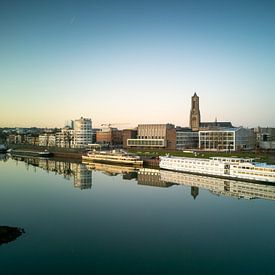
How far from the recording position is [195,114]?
76438mm

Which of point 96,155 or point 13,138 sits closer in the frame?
point 96,155

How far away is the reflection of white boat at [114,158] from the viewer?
149 ft

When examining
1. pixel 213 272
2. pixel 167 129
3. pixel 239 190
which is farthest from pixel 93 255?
pixel 167 129

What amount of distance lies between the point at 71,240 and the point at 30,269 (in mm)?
3041

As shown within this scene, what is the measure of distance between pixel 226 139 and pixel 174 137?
1006 cm

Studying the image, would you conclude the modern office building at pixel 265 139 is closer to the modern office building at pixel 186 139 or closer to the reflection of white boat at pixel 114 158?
the modern office building at pixel 186 139

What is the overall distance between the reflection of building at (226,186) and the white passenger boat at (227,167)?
78 cm

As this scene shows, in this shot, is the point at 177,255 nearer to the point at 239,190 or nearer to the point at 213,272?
the point at 213,272

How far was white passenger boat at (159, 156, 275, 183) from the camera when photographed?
95.5 ft

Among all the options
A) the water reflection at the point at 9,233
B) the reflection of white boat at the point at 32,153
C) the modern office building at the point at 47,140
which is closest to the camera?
the water reflection at the point at 9,233

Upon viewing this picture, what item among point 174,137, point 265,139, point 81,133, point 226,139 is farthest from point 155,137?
point 265,139

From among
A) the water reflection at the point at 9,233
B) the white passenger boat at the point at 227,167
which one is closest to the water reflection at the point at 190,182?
the white passenger boat at the point at 227,167

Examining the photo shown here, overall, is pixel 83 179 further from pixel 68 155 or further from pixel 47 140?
pixel 47 140

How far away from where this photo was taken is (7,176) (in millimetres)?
36188
